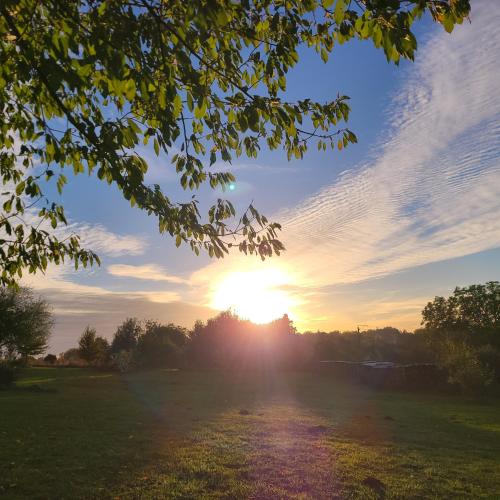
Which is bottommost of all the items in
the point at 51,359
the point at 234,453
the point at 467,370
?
the point at 234,453

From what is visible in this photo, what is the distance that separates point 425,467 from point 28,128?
11550 millimetres

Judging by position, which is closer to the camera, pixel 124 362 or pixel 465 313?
pixel 124 362

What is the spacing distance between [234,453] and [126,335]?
209 ft

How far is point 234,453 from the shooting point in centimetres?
1071

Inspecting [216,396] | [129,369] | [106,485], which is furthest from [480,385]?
[129,369]

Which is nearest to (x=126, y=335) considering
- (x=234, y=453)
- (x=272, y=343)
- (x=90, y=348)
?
(x=90, y=348)

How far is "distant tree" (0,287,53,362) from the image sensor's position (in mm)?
32844

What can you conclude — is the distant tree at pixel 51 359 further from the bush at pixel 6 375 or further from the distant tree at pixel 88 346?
the bush at pixel 6 375

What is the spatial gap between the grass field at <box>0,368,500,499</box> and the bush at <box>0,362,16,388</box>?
6.06m

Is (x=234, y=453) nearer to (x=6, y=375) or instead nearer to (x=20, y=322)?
(x=6, y=375)

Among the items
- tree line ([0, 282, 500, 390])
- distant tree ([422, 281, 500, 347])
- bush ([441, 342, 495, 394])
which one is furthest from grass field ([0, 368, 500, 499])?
distant tree ([422, 281, 500, 347])

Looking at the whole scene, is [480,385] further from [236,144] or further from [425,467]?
[236,144]

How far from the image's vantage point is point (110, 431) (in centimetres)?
1316

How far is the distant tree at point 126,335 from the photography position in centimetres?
6925
